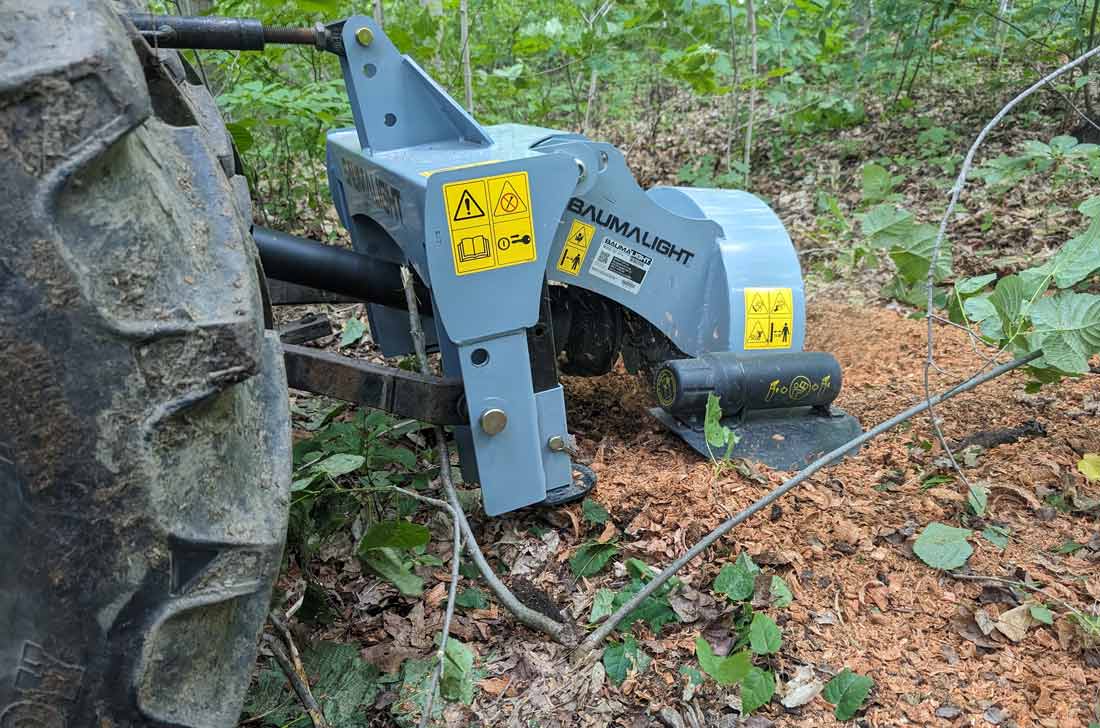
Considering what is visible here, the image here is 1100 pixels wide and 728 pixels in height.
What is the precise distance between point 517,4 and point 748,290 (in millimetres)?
7585

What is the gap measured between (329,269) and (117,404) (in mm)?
1397

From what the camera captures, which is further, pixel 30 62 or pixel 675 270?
pixel 675 270

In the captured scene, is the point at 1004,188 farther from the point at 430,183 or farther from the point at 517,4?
the point at 517,4

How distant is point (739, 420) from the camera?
7.99 ft

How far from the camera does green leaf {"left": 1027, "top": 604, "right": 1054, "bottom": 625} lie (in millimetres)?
A: 1642

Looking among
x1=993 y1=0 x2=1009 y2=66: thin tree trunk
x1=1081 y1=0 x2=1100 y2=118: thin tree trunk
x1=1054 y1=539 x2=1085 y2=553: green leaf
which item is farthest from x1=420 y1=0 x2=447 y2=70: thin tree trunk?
x1=993 y1=0 x2=1009 y2=66: thin tree trunk

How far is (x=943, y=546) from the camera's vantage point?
1849mm

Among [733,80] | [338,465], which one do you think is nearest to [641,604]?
[338,465]

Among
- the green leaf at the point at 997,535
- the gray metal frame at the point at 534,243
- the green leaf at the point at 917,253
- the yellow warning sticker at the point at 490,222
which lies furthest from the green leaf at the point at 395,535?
the green leaf at the point at 917,253

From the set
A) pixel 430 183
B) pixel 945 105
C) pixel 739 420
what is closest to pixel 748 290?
pixel 739 420

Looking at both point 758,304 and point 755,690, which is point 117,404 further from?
point 758,304

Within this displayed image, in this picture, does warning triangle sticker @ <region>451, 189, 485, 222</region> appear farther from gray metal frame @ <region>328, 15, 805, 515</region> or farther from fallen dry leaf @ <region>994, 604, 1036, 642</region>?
fallen dry leaf @ <region>994, 604, 1036, 642</region>

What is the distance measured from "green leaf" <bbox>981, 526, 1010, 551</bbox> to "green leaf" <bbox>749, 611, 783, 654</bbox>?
610mm

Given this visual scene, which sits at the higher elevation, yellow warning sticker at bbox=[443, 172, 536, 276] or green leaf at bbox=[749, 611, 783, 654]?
yellow warning sticker at bbox=[443, 172, 536, 276]
